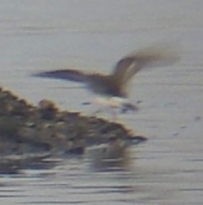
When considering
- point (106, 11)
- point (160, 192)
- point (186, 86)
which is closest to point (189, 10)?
point (106, 11)

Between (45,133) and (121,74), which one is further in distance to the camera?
(121,74)

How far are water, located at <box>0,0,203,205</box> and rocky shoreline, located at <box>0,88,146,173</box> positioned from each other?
0.08 metres

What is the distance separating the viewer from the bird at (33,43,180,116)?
5.35 m

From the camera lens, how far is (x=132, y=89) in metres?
5.54

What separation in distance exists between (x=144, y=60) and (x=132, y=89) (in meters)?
0.13

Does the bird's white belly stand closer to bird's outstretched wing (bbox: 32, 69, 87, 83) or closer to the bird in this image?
the bird

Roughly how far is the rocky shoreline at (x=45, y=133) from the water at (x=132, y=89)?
0.26 feet

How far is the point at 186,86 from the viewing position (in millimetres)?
5535

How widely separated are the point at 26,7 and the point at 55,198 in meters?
2.18

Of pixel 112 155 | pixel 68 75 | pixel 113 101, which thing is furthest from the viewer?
pixel 68 75

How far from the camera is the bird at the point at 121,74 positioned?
17.6ft

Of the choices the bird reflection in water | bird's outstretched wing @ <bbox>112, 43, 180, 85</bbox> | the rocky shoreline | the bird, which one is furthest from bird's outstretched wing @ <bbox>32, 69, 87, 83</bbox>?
the bird reflection in water

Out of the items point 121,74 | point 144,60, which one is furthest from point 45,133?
point 144,60

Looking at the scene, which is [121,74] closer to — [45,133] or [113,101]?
[113,101]
